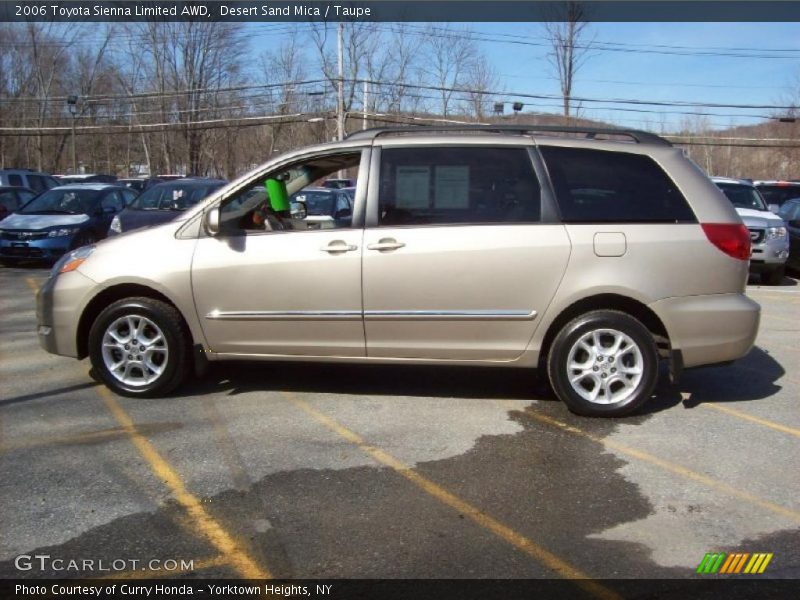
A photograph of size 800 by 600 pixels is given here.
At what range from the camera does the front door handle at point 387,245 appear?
4891 millimetres

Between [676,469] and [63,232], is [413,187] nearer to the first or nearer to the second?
[676,469]

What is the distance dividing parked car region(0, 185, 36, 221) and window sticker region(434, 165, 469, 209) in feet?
42.9

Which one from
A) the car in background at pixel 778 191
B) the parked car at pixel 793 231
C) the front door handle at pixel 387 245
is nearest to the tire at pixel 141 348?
the front door handle at pixel 387 245

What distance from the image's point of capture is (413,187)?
5012 millimetres

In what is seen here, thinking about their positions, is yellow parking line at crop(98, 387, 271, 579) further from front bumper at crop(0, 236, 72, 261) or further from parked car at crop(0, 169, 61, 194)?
parked car at crop(0, 169, 61, 194)

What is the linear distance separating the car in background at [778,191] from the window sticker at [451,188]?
14386mm

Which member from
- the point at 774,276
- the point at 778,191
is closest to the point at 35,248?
the point at 774,276

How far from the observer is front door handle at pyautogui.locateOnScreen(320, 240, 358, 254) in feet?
16.2

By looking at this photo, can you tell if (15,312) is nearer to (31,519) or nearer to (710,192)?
(31,519)

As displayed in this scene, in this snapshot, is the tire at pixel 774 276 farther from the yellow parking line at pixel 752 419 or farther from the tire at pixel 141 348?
the tire at pixel 141 348

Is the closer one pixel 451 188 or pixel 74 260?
pixel 451 188

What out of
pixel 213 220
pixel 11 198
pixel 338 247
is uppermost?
pixel 11 198

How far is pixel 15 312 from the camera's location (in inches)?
343

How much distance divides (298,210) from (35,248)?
8.62 m
